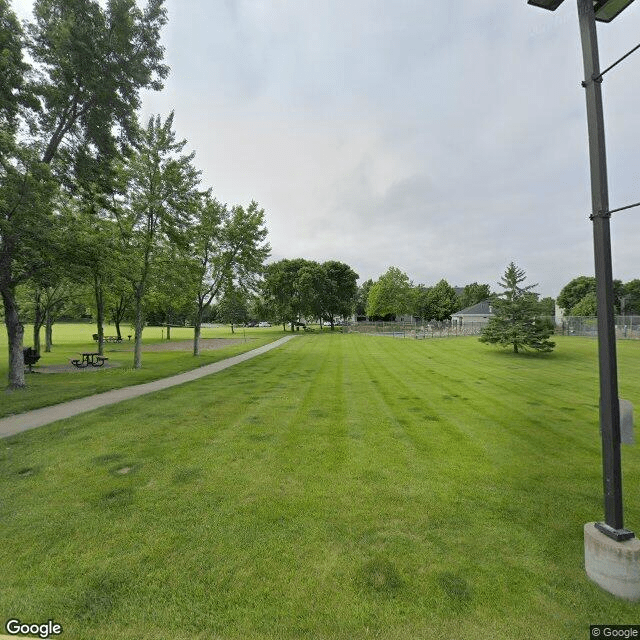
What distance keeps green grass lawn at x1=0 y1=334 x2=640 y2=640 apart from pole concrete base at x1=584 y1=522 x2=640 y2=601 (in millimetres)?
107

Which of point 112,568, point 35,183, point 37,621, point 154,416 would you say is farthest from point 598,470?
point 35,183

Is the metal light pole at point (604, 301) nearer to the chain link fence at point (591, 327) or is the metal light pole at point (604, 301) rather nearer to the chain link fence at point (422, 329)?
the chain link fence at point (422, 329)

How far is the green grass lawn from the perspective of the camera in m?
2.67

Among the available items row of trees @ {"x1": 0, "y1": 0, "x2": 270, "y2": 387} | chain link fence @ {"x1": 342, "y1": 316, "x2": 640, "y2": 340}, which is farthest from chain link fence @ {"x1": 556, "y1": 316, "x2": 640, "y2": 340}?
row of trees @ {"x1": 0, "y1": 0, "x2": 270, "y2": 387}

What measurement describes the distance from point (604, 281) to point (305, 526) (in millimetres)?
3729

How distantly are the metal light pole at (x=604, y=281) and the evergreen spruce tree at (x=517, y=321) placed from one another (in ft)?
A: 73.0

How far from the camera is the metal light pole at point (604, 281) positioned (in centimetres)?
293

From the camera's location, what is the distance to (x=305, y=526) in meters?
3.83

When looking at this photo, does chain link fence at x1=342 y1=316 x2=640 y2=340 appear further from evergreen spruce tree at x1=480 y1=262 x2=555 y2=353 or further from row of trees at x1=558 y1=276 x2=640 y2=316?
row of trees at x1=558 y1=276 x2=640 y2=316

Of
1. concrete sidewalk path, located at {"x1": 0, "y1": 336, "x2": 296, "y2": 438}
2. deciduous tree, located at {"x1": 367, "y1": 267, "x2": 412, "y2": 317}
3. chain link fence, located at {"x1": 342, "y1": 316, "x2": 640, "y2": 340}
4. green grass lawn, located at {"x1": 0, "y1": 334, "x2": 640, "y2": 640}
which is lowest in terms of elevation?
green grass lawn, located at {"x1": 0, "y1": 334, "x2": 640, "y2": 640}

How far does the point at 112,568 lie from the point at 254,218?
→ 23.7 m

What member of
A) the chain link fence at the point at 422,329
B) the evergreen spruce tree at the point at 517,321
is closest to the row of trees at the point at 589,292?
the chain link fence at the point at 422,329

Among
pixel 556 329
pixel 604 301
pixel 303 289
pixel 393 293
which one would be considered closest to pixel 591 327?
pixel 556 329

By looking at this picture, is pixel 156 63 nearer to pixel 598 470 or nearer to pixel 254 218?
pixel 254 218
